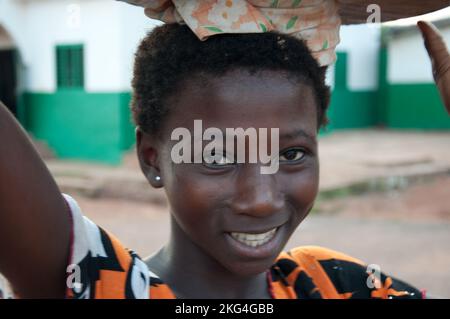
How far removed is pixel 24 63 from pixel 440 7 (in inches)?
444

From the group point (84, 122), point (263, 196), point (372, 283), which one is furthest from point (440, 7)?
point (84, 122)

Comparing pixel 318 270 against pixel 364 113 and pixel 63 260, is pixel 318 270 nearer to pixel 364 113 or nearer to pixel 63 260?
pixel 63 260

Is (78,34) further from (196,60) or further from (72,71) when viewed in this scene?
(196,60)

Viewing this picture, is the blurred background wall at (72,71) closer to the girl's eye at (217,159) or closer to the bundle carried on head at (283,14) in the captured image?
the bundle carried on head at (283,14)

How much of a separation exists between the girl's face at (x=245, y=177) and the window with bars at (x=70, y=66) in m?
9.97

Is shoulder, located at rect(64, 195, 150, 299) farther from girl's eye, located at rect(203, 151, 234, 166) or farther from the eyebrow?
the eyebrow

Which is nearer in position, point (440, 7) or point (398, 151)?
point (440, 7)

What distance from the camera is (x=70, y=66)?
11.2 metres

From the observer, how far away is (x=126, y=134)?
10586 mm

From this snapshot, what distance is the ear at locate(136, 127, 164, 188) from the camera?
146 centimetres

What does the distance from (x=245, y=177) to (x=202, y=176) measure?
0.34 feet

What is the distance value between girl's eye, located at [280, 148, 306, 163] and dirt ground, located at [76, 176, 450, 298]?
361 cm

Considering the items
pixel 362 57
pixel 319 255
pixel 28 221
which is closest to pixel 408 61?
pixel 362 57

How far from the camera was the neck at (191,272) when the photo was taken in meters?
1.53
